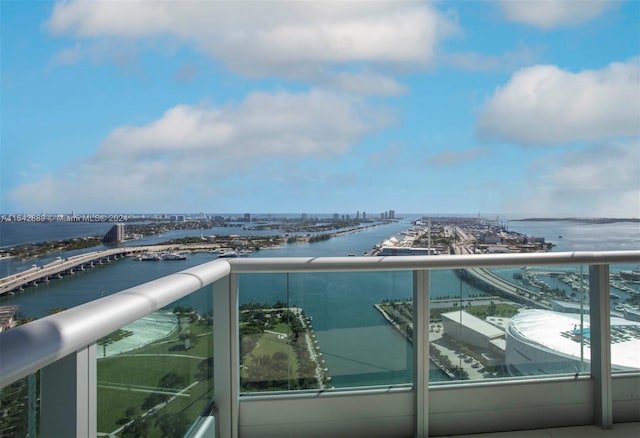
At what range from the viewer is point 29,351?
595 mm

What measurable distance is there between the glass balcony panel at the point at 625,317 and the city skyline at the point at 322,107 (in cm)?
279

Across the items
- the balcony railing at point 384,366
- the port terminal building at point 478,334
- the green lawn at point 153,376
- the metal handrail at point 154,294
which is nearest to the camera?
the metal handrail at point 154,294

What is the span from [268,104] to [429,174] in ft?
24.2

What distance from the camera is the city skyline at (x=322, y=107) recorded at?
6820 millimetres

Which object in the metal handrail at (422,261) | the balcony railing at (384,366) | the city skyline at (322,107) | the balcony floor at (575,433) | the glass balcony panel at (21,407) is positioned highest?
the city skyline at (322,107)

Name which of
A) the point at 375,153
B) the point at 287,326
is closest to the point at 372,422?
the point at 287,326

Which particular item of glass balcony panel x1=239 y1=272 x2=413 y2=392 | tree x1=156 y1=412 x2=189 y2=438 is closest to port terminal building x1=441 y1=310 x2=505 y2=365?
glass balcony panel x1=239 y1=272 x2=413 y2=392

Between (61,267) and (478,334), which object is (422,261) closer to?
(478,334)

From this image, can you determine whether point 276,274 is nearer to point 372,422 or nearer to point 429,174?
point 372,422

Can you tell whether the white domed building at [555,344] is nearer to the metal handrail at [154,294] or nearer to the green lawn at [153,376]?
the metal handrail at [154,294]

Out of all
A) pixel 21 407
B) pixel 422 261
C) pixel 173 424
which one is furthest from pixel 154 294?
pixel 422 261

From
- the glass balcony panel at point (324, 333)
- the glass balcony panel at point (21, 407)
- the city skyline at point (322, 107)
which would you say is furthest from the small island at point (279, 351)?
the city skyline at point (322, 107)

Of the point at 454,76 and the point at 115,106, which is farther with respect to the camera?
the point at 115,106

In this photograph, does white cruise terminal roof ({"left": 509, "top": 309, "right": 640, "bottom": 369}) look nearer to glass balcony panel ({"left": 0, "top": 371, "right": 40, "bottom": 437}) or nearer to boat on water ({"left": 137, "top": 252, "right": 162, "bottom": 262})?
glass balcony panel ({"left": 0, "top": 371, "right": 40, "bottom": 437})
